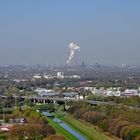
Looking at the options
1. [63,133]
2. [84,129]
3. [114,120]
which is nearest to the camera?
[63,133]

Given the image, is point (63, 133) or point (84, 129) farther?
point (84, 129)

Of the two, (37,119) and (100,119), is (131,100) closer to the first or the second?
(100,119)

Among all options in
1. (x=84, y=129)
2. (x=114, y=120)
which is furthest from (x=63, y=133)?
(x=114, y=120)

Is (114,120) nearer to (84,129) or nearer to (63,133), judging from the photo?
(84,129)

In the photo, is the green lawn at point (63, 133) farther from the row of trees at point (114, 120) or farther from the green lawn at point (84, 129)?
the row of trees at point (114, 120)

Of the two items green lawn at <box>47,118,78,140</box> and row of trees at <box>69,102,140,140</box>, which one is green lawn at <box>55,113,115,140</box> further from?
green lawn at <box>47,118,78,140</box>

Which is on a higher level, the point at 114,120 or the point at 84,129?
the point at 114,120
